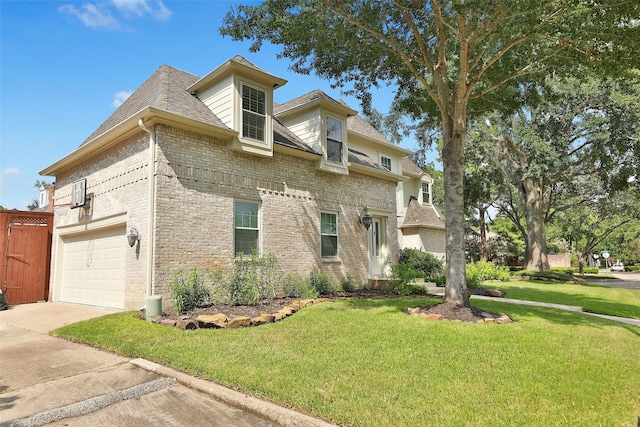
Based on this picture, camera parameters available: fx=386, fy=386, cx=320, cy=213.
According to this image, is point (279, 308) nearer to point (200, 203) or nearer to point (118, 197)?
point (200, 203)

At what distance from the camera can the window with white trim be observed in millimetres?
10836

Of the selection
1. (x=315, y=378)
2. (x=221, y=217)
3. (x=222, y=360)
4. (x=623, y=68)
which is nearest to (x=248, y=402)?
(x=315, y=378)

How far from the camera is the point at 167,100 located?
398 inches

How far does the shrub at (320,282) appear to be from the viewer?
12445mm

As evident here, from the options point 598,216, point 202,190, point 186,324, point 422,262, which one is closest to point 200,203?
point 202,190

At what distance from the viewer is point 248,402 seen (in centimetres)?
408

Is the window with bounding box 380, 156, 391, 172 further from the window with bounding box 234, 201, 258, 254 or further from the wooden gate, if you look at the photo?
the wooden gate

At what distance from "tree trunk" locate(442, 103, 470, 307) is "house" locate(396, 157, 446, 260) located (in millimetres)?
12367

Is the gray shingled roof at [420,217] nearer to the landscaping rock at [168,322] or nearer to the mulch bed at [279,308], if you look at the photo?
the mulch bed at [279,308]

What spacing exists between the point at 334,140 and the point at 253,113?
3.82 metres

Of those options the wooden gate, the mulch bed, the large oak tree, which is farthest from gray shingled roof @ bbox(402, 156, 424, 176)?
the wooden gate

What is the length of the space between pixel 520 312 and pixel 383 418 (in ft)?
22.5

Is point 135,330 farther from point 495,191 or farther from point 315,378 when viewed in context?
point 495,191

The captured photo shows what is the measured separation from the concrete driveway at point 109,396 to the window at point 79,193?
5755 millimetres
